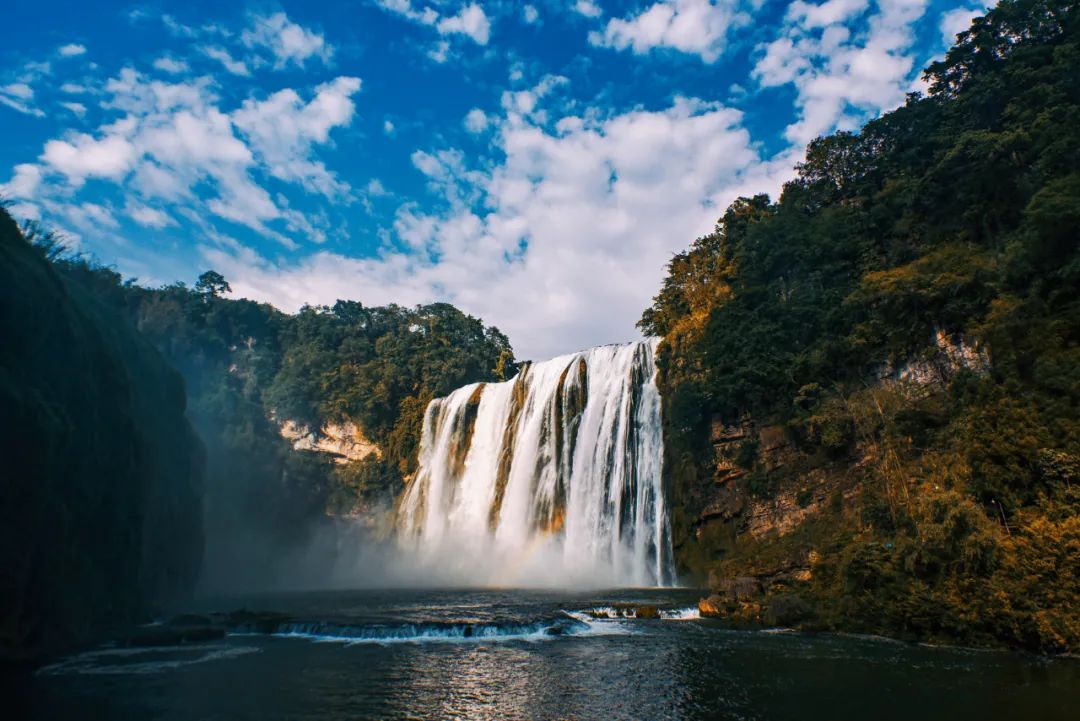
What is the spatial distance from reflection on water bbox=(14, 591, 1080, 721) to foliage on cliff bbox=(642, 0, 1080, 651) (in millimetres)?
1661

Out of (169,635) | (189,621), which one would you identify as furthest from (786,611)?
(189,621)

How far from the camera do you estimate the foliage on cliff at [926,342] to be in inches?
472

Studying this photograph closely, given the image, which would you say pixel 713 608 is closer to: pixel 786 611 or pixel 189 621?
pixel 786 611

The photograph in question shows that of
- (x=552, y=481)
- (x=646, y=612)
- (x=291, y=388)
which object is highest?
(x=291, y=388)

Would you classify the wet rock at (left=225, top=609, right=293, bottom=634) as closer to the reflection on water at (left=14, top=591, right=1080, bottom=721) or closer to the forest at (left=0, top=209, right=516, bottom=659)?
the reflection on water at (left=14, top=591, right=1080, bottom=721)

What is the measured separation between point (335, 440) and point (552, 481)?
26.5 metres

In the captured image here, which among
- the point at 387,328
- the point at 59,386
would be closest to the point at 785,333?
the point at 59,386

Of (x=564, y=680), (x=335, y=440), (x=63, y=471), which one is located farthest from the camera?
(x=335, y=440)

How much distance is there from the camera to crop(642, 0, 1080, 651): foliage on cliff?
1199 cm

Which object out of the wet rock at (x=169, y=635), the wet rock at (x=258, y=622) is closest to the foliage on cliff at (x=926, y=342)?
the wet rock at (x=258, y=622)

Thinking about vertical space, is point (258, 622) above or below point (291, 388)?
below

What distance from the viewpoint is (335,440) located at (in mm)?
51625

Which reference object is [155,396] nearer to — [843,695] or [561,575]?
[561,575]

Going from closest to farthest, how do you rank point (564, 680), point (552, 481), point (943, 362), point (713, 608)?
point (564, 680), point (713, 608), point (943, 362), point (552, 481)
